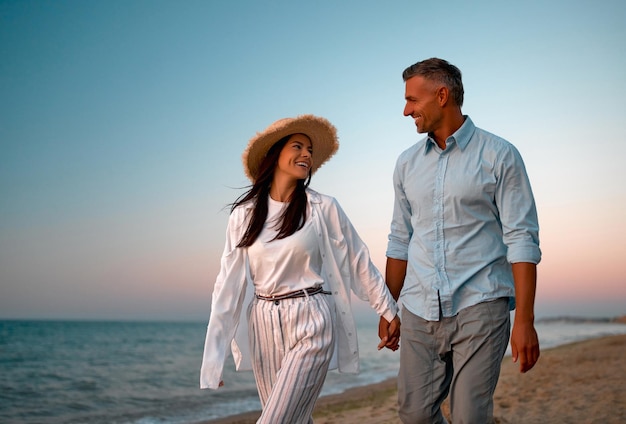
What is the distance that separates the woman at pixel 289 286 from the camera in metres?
3.61

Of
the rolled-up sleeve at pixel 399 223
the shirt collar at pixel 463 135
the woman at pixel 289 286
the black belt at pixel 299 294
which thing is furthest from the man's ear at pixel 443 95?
the black belt at pixel 299 294

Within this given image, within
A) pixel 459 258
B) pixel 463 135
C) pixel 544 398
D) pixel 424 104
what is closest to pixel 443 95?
pixel 424 104

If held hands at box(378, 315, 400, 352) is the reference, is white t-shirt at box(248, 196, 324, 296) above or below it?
above

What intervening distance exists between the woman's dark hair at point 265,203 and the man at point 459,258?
29.2 inches

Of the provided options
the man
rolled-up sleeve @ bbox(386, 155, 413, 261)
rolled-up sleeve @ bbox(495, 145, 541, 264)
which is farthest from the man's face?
rolled-up sleeve @ bbox(495, 145, 541, 264)

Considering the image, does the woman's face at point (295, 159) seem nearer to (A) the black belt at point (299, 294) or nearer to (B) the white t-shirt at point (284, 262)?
(B) the white t-shirt at point (284, 262)

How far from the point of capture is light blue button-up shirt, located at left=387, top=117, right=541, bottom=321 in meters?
3.08

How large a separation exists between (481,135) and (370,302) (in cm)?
127

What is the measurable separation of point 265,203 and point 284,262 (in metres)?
0.47

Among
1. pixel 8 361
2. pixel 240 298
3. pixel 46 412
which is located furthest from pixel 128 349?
pixel 240 298

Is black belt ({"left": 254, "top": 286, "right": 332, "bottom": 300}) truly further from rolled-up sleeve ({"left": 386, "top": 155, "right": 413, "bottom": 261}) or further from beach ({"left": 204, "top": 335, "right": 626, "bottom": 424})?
beach ({"left": 204, "top": 335, "right": 626, "bottom": 424})

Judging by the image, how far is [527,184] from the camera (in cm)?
312

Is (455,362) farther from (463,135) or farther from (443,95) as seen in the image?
(443,95)

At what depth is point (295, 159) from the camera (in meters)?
4.05
